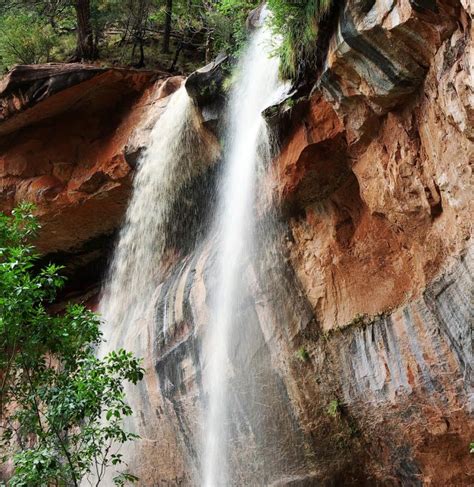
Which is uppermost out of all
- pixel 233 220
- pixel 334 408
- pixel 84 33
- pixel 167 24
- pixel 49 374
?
pixel 167 24

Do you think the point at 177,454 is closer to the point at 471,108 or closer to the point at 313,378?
the point at 313,378

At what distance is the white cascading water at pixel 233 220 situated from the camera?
748cm

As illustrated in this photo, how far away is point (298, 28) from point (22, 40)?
1080cm

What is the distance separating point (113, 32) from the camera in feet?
52.4

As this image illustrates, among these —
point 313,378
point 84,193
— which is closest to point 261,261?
point 313,378

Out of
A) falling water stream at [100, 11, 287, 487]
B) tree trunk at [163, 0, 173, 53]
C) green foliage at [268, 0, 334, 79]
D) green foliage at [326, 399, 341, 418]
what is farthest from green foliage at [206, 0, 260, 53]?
green foliage at [326, 399, 341, 418]

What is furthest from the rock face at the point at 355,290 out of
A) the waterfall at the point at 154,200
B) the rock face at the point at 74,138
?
the rock face at the point at 74,138

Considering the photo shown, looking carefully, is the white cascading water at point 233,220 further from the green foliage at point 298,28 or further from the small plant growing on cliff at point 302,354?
the small plant growing on cliff at point 302,354

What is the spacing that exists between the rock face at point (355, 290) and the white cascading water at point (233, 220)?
26 cm

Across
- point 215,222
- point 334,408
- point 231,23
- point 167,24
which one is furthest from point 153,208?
point 167,24

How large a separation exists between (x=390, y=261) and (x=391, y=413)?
201cm

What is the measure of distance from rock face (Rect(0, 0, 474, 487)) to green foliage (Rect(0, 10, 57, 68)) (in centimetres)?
797

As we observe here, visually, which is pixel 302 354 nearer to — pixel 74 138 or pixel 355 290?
pixel 355 290

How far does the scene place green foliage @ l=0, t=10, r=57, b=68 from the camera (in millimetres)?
14047
